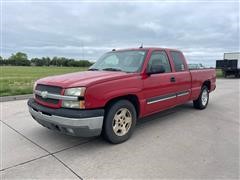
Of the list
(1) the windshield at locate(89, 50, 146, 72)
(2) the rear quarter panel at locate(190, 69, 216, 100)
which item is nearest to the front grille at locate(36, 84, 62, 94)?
(1) the windshield at locate(89, 50, 146, 72)

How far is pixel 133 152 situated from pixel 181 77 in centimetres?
266

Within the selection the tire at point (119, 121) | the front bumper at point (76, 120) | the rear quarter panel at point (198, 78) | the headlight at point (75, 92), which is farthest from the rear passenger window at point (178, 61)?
the headlight at point (75, 92)

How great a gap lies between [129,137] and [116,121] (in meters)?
0.51

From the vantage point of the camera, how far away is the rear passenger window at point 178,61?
560cm

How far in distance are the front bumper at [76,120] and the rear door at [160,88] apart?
1.30m

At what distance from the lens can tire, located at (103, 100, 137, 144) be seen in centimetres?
385

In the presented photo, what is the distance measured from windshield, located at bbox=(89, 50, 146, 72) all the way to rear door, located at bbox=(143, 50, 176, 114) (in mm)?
249

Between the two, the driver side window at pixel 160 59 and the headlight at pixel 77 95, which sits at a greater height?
the driver side window at pixel 160 59

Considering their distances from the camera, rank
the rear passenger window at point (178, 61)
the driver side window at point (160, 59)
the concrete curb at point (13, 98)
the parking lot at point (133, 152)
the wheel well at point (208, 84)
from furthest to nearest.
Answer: the concrete curb at point (13, 98) → the wheel well at point (208, 84) → the rear passenger window at point (178, 61) → the driver side window at point (160, 59) → the parking lot at point (133, 152)

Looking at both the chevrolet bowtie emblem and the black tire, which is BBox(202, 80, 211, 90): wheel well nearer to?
the black tire

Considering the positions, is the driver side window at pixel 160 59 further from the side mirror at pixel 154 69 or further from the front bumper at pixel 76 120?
the front bumper at pixel 76 120

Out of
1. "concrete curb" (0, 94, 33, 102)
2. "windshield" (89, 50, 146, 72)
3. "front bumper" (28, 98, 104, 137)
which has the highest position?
"windshield" (89, 50, 146, 72)


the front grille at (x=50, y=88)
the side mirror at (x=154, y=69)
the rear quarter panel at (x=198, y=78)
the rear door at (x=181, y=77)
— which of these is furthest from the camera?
the rear quarter panel at (x=198, y=78)

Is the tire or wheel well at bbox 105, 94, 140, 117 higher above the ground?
wheel well at bbox 105, 94, 140, 117
